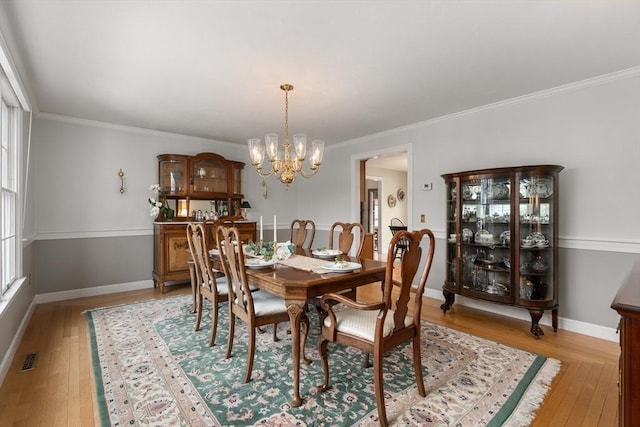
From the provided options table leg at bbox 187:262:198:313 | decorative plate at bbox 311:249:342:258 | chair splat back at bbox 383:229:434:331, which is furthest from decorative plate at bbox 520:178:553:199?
table leg at bbox 187:262:198:313

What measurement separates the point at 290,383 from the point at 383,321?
0.87 m

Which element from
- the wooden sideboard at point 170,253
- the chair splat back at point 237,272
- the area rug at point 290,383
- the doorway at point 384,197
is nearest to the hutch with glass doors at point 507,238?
the area rug at point 290,383

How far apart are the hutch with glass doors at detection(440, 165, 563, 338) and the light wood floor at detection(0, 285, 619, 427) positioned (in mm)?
279

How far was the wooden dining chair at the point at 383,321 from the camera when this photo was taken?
1.71m

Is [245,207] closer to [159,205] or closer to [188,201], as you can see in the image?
[188,201]

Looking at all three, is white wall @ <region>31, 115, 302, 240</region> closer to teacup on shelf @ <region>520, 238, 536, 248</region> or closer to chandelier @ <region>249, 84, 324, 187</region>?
chandelier @ <region>249, 84, 324, 187</region>

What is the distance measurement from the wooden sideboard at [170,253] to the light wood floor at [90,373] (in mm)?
1015

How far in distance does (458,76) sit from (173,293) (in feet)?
14.2

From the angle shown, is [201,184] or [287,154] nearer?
[287,154]

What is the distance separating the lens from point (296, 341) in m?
1.92

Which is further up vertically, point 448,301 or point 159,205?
point 159,205

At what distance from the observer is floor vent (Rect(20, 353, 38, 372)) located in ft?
7.58

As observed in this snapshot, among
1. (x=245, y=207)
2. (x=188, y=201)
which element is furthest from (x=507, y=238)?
(x=188, y=201)

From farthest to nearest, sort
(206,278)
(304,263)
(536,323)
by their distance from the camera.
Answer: (536,323) → (206,278) → (304,263)
